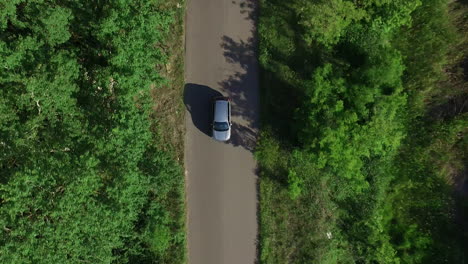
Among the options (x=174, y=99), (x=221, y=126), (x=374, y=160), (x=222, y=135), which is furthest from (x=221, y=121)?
(x=374, y=160)

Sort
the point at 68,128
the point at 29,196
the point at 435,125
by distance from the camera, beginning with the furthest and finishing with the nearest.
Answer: the point at 435,125, the point at 68,128, the point at 29,196

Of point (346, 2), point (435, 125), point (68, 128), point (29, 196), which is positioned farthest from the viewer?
point (435, 125)

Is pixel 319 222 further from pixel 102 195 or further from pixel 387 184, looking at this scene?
pixel 102 195

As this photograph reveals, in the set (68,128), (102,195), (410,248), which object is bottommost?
(410,248)

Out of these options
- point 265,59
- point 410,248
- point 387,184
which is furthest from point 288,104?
point 410,248

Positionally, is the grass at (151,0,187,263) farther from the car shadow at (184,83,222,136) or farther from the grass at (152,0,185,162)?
the car shadow at (184,83,222,136)

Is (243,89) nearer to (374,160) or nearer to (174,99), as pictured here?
(174,99)

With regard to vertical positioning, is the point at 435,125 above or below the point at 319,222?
above

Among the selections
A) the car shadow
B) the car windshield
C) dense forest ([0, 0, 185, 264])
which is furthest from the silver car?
dense forest ([0, 0, 185, 264])
